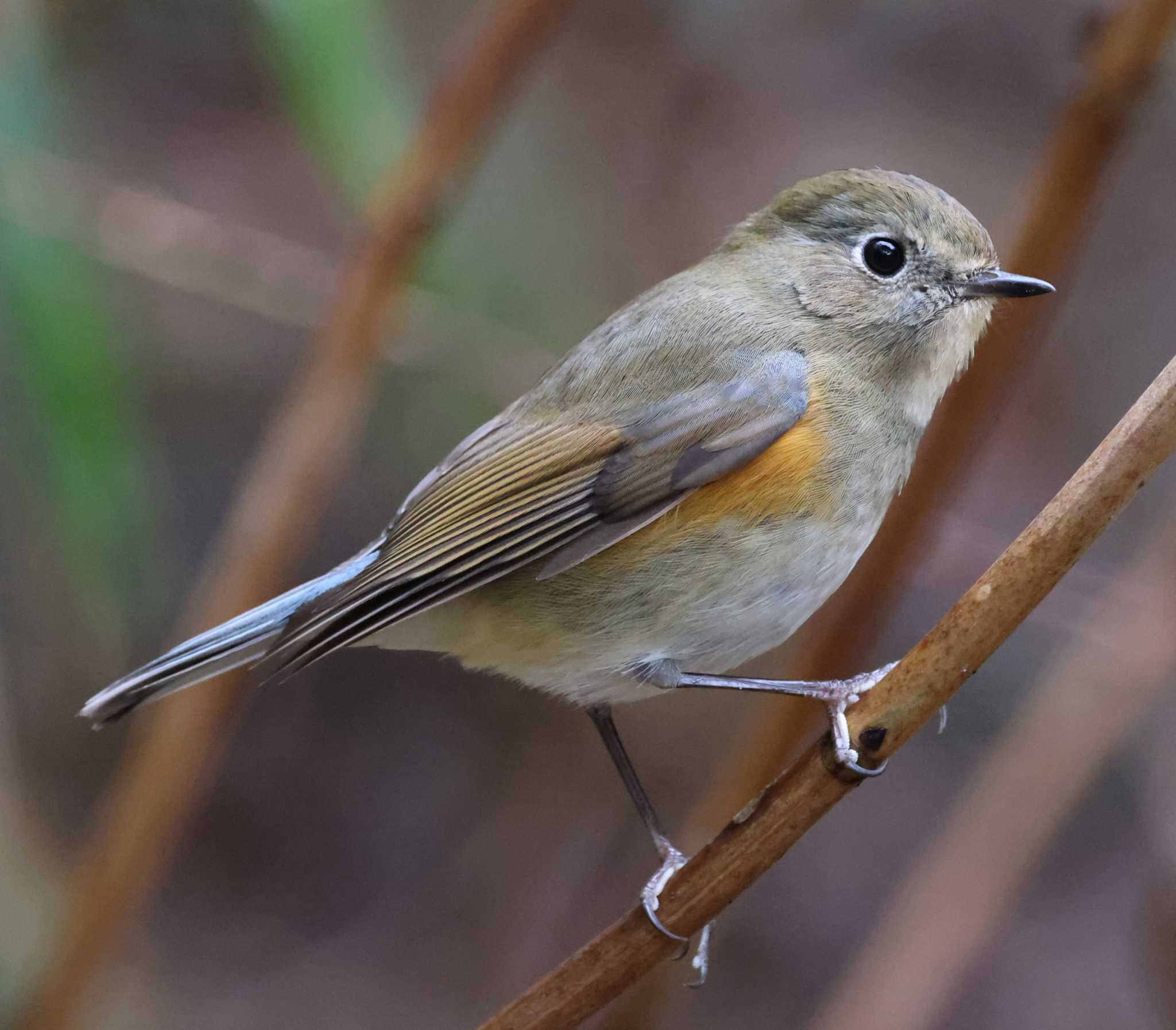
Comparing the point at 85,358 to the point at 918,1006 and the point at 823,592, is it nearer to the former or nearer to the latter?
the point at 823,592

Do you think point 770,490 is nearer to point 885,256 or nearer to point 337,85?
point 885,256

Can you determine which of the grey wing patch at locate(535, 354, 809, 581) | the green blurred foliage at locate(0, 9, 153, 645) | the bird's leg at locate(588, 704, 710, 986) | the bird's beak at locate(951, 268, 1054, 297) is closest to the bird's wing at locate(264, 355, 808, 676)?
the grey wing patch at locate(535, 354, 809, 581)

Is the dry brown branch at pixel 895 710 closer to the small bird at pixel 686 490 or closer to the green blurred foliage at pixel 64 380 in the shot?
the small bird at pixel 686 490

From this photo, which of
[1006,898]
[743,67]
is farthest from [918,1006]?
[743,67]

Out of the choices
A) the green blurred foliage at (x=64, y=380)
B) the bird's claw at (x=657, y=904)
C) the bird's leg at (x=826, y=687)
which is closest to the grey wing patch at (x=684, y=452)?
the bird's leg at (x=826, y=687)

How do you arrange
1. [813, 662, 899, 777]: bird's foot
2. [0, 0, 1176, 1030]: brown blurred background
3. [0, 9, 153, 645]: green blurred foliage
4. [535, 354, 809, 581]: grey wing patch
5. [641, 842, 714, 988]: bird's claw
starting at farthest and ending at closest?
[0, 0, 1176, 1030]: brown blurred background < [0, 9, 153, 645]: green blurred foliage < [535, 354, 809, 581]: grey wing patch < [641, 842, 714, 988]: bird's claw < [813, 662, 899, 777]: bird's foot

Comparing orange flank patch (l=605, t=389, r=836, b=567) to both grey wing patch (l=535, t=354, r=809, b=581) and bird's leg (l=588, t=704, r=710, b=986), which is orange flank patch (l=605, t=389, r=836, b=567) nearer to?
grey wing patch (l=535, t=354, r=809, b=581)

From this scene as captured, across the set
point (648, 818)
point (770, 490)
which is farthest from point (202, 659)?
point (770, 490)
